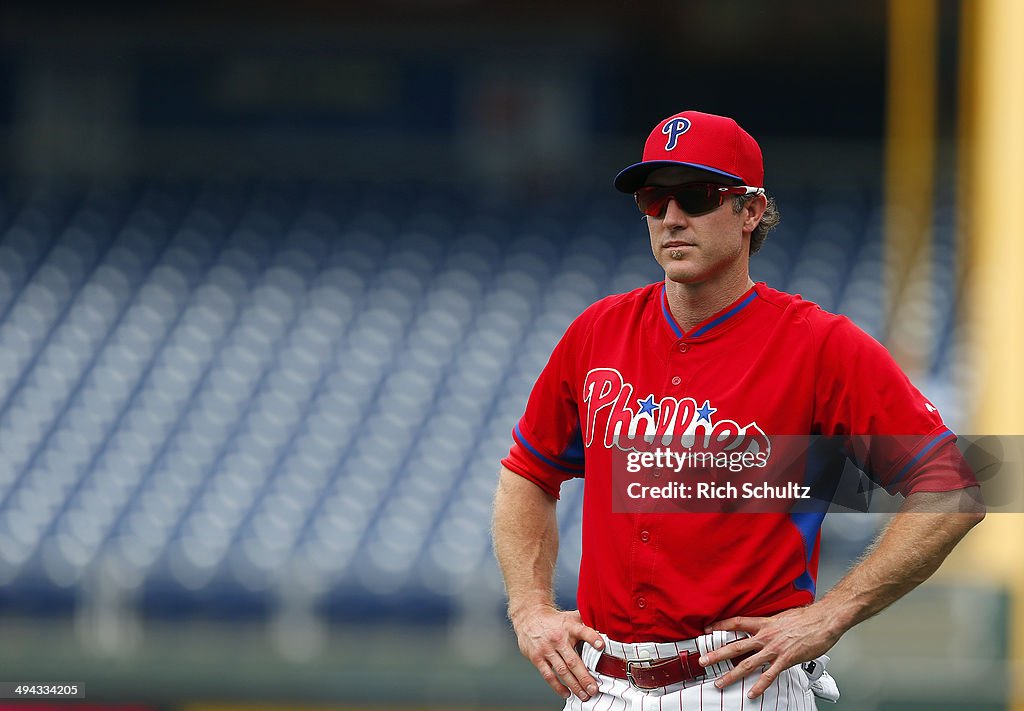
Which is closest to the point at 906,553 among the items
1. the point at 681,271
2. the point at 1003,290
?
the point at 681,271

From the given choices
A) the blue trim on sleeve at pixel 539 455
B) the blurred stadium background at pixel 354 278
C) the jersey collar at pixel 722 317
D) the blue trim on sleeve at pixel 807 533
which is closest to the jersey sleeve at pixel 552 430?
the blue trim on sleeve at pixel 539 455

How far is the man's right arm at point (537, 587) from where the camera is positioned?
8.12ft

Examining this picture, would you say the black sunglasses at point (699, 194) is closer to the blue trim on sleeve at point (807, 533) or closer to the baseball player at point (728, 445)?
the baseball player at point (728, 445)

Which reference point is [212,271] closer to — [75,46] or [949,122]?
[75,46]

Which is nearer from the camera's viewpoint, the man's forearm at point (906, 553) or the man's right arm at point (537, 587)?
the man's forearm at point (906, 553)

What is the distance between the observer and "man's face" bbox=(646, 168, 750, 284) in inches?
94.4

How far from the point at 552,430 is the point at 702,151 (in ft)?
1.93

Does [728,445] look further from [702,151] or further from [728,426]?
[702,151]

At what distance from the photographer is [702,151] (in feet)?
7.82

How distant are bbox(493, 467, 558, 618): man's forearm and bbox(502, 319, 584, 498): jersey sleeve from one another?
3 centimetres

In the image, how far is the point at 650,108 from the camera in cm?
1030

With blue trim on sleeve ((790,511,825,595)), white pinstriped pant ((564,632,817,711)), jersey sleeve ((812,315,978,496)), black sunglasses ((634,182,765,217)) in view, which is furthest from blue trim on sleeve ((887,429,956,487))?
black sunglasses ((634,182,765,217))

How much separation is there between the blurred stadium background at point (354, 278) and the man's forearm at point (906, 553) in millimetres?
2585

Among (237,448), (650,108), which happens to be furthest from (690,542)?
(650,108)
